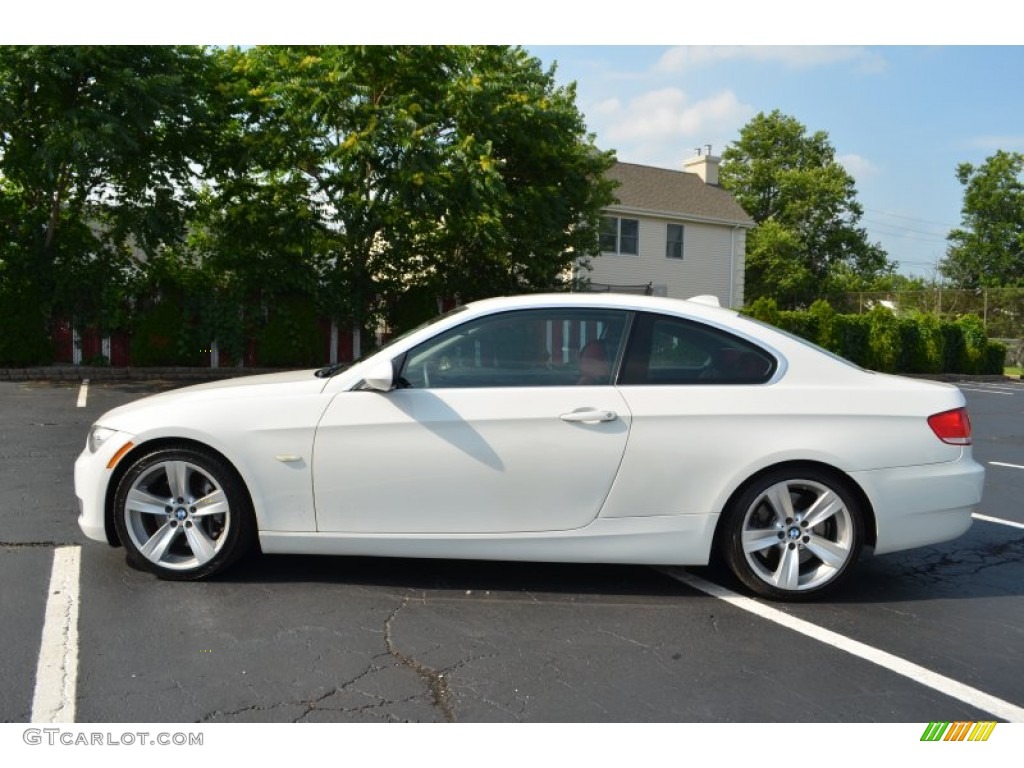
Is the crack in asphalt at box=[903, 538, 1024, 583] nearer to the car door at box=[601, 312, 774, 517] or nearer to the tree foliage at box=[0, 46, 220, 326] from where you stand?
the car door at box=[601, 312, 774, 517]

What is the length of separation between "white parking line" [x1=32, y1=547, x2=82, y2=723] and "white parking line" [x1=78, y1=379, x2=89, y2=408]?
330 inches

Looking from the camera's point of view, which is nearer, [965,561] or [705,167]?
[965,561]

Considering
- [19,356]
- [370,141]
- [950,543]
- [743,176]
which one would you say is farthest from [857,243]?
[950,543]

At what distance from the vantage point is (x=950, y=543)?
5.58 meters

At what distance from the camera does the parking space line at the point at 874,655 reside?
322 cm

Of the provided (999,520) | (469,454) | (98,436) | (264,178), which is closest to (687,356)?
(469,454)

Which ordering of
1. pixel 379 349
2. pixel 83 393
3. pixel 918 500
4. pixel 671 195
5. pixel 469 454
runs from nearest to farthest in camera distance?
1. pixel 469 454
2. pixel 918 500
3. pixel 379 349
4. pixel 83 393
5. pixel 671 195

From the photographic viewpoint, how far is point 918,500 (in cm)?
426

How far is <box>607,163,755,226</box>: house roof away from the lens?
31656 mm

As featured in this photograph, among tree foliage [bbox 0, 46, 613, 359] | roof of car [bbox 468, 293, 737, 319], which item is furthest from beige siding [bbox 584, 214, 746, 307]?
roof of car [bbox 468, 293, 737, 319]

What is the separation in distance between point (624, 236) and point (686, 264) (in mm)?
3079

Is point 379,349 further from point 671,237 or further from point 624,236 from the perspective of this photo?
point 671,237

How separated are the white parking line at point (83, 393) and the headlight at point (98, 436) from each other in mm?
8296
